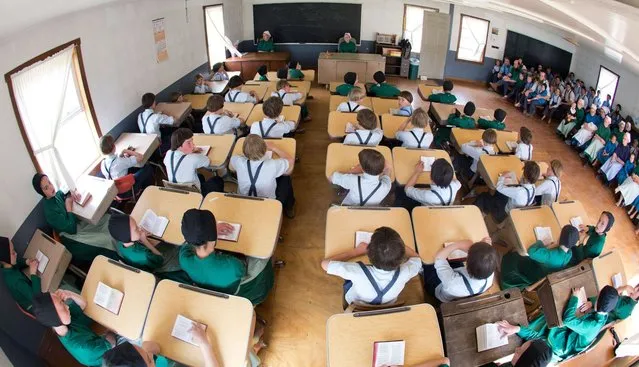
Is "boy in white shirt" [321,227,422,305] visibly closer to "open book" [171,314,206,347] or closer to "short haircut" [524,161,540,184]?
"open book" [171,314,206,347]

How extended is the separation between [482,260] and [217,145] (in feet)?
10.5

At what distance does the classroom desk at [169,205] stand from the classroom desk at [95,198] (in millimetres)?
519

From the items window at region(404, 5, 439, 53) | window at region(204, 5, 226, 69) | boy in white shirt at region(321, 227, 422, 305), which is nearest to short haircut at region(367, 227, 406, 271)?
boy in white shirt at region(321, 227, 422, 305)

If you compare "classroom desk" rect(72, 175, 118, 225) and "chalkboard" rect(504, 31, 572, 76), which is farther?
"chalkboard" rect(504, 31, 572, 76)

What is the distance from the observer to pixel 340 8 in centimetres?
1077

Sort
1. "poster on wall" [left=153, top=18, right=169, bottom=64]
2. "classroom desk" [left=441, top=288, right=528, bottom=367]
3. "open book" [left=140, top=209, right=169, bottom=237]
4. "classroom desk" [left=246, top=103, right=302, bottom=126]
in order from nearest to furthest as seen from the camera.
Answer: "classroom desk" [left=441, top=288, right=528, bottom=367] → "open book" [left=140, top=209, right=169, bottom=237] → "classroom desk" [left=246, top=103, right=302, bottom=126] → "poster on wall" [left=153, top=18, right=169, bottom=64]

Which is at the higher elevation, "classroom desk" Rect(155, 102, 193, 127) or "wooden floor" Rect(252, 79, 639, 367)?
"classroom desk" Rect(155, 102, 193, 127)

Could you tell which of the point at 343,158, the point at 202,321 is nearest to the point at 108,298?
the point at 202,321

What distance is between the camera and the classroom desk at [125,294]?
266cm

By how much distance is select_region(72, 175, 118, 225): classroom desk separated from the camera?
12.2 ft

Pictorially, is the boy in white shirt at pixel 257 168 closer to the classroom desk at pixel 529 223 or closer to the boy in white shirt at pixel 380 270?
the boy in white shirt at pixel 380 270

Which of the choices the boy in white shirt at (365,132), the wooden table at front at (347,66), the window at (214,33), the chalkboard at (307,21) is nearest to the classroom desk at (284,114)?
the boy in white shirt at (365,132)

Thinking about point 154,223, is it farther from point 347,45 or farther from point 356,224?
point 347,45

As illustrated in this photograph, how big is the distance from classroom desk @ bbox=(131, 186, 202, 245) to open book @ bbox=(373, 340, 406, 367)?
1.92 m
